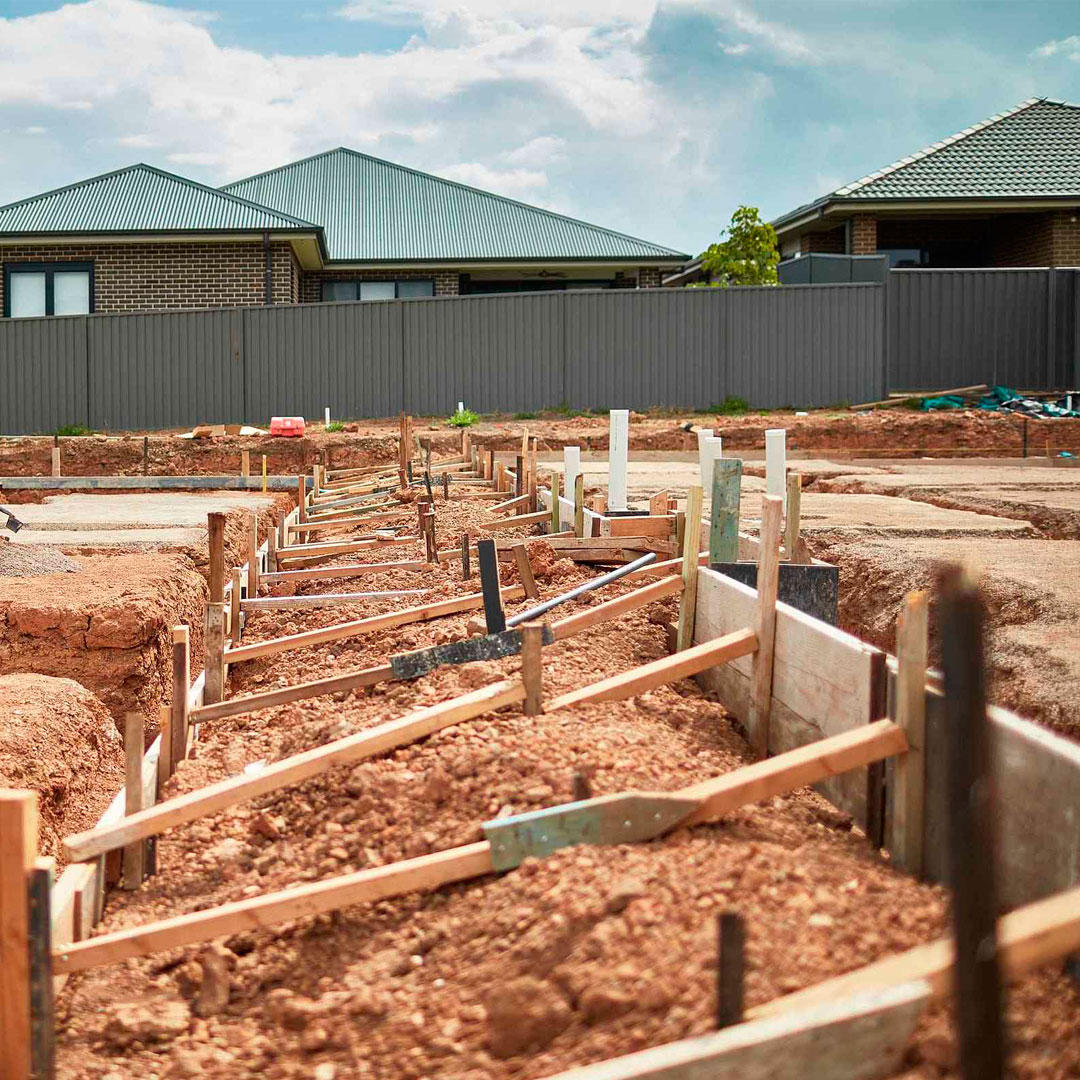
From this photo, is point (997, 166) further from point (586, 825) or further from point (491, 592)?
point (586, 825)

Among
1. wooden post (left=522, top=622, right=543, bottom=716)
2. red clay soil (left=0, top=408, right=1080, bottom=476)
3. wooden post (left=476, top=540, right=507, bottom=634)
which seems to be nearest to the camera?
wooden post (left=522, top=622, right=543, bottom=716)

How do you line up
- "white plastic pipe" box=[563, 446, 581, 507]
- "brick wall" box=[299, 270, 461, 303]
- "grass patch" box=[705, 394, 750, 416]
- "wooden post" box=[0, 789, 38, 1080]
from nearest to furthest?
"wooden post" box=[0, 789, 38, 1080]
"white plastic pipe" box=[563, 446, 581, 507]
"grass patch" box=[705, 394, 750, 416]
"brick wall" box=[299, 270, 461, 303]

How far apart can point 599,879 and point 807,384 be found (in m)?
20.4

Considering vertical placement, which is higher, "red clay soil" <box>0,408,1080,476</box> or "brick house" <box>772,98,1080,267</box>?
"brick house" <box>772,98,1080,267</box>

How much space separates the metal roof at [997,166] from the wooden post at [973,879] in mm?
24994

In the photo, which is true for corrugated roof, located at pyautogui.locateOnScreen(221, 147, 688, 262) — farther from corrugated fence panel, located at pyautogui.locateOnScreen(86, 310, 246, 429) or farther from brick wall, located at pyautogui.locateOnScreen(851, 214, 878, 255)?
corrugated fence panel, located at pyautogui.locateOnScreen(86, 310, 246, 429)

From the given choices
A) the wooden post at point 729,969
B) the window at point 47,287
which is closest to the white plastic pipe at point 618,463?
the wooden post at point 729,969

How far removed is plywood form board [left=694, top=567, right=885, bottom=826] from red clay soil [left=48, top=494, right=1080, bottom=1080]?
6.5 inches

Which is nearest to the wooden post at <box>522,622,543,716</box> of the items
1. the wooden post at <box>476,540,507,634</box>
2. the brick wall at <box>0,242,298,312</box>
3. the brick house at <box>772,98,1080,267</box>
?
the wooden post at <box>476,540,507,634</box>

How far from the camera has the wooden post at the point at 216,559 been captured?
22.2ft

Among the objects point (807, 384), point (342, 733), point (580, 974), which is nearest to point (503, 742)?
point (342, 733)

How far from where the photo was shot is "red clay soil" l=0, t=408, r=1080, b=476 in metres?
19.9

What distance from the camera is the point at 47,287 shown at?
2512cm

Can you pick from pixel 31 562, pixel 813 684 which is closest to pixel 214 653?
pixel 813 684
